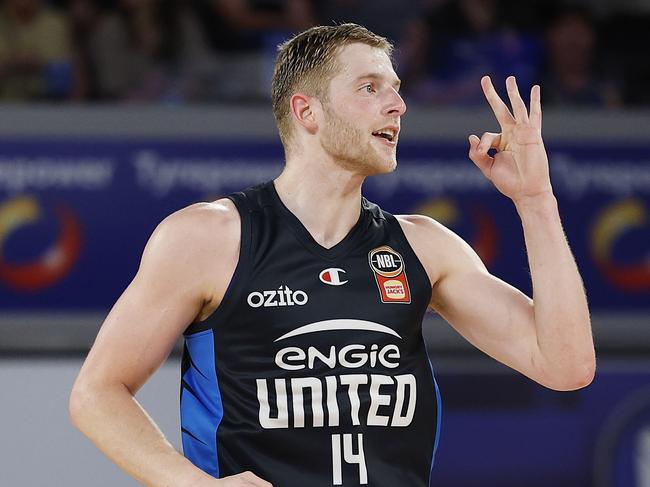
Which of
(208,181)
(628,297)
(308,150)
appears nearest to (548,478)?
(628,297)

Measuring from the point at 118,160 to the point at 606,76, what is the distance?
3535 mm

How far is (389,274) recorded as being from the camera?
3574 millimetres

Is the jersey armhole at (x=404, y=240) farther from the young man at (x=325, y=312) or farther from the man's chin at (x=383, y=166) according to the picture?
the man's chin at (x=383, y=166)

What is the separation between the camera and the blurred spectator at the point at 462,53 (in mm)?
7836

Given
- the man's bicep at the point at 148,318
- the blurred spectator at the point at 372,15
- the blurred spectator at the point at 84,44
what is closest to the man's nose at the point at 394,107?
the man's bicep at the point at 148,318

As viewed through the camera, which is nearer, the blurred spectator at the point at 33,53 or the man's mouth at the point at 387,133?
the man's mouth at the point at 387,133

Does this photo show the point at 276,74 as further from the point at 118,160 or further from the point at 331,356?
the point at 118,160

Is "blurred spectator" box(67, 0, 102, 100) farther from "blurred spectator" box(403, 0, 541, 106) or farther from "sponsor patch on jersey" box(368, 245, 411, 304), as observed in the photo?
"sponsor patch on jersey" box(368, 245, 411, 304)

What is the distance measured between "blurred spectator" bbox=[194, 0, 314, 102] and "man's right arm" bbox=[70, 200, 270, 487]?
4.47 meters

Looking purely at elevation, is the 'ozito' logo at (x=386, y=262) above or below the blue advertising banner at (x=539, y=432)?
above

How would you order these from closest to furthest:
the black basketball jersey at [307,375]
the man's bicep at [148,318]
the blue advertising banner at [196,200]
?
the man's bicep at [148,318], the black basketball jersey at [307,375], the blue advertising banner at [196,200]

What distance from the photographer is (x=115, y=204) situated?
6.84 meters

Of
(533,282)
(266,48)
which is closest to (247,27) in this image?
(266,48)

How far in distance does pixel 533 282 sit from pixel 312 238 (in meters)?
0.66
